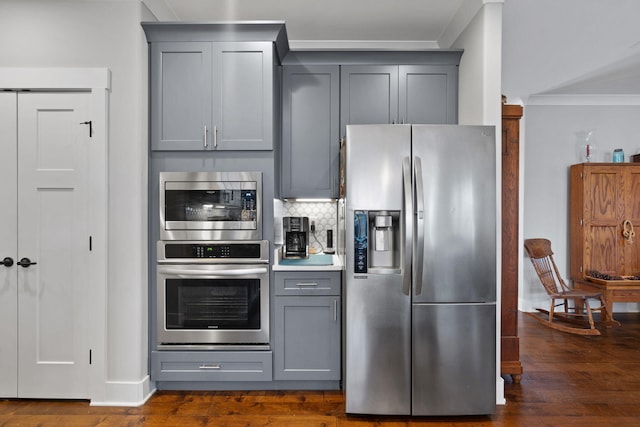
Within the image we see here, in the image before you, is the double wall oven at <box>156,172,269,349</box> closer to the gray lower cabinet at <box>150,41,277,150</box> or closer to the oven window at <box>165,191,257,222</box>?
the oven window at <box>165,191,257,222</box>

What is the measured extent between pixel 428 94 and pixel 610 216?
3.32 m

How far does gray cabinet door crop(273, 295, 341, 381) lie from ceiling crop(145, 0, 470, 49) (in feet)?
7.19

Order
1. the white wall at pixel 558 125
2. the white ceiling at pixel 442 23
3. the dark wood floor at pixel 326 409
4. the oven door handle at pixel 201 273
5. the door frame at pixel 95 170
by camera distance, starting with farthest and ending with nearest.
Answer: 1. the white wall at pixel 558 125
2. the white ceiling at pixel 442 23
3. the oven door handle at pixel 201 273
4. the door frame at pixel 95 170
5. the dark wood floor at pixel 326 409

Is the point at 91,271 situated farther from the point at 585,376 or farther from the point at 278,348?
the point at 585,376

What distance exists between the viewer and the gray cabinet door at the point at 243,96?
107 inches

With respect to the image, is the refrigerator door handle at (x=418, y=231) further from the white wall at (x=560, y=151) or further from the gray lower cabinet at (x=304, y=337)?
the white wall at (x=560, y=151)

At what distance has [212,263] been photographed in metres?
2.70

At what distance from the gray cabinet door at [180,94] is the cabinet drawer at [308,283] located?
3.72ft

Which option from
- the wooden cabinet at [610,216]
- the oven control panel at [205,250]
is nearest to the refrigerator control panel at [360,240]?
the oven control panel at [205,250]

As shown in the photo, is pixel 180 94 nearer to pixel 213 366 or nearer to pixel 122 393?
pixel 213 366

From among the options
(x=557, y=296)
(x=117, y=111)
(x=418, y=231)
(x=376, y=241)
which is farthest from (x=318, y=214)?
(x=557, y=296)

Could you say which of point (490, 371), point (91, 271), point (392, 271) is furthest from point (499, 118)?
point (91, 271)

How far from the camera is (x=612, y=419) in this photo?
247 cm

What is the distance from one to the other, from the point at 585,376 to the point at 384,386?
1.94 m
